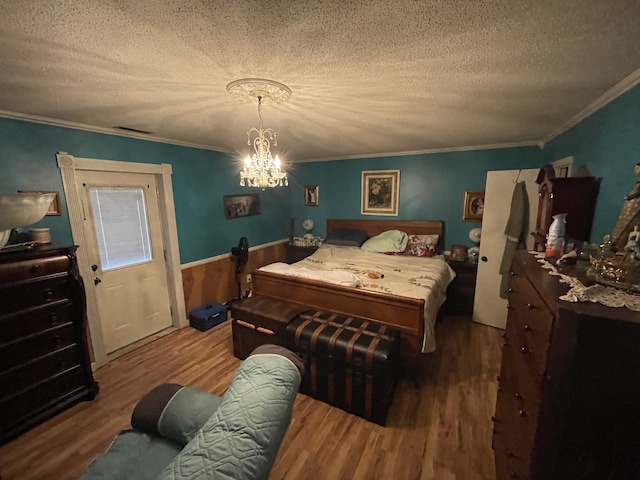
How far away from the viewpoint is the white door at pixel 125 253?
264 centimetres

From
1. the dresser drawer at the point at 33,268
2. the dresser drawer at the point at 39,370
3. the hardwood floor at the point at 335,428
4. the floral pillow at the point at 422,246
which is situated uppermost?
the dresser drawer at the point at 33,268

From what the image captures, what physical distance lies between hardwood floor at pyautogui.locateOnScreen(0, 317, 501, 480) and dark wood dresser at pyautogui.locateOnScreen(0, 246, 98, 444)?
0.15m

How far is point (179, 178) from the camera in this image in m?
3.29

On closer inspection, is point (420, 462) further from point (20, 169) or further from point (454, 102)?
point (20, 169)

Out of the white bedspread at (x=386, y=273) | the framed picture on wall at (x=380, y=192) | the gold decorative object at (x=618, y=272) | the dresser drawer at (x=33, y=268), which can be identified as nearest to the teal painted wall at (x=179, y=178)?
the dresser drawer at (x=33, y=268)

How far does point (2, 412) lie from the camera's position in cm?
181

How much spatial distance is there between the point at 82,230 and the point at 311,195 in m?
3.42

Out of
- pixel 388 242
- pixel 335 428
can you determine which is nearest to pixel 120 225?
pixel 335 428

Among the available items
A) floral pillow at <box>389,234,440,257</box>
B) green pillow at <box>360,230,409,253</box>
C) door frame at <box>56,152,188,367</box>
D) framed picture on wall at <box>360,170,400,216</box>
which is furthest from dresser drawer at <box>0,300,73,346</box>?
framed picture on wall at <box>360,170,400,216</box>

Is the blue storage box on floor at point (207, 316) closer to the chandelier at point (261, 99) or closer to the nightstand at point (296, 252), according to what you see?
the nightstand at point (296, 252)

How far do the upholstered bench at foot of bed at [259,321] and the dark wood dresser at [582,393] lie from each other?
1.80 metres

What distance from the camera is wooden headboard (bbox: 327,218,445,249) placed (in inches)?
160

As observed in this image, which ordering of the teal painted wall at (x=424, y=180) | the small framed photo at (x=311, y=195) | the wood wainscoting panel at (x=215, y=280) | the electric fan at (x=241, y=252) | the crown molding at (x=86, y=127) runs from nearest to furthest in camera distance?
the crown molding at (x=86, y=127)
the wood wainscoting panel at (x=215, y=280)
the teal painted wall at (x=424, y=180)
the electric fan at (x=241, y=252)
the small framed photo at (x=311, y=195)

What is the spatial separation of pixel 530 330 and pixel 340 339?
4.21 ft
